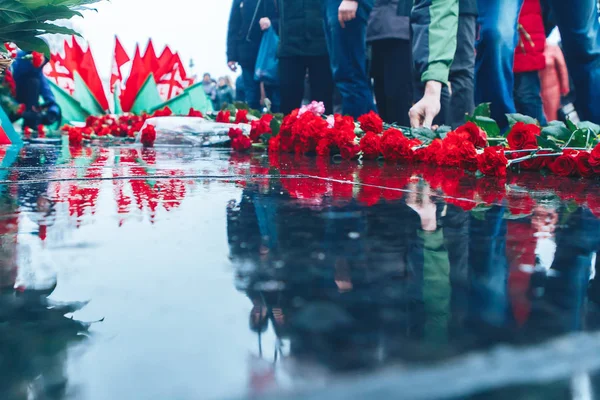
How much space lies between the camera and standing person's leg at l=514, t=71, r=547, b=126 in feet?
17.7

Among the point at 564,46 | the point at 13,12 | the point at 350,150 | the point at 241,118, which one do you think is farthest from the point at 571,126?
the point at 241,118

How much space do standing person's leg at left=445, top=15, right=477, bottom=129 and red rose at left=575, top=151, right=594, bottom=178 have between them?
1.94 m

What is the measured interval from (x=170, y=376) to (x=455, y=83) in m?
3.80

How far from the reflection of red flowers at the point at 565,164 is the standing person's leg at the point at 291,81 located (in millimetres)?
3506

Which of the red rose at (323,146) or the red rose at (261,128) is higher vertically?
the red rose at (261,128)

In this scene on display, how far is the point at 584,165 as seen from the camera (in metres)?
2.09

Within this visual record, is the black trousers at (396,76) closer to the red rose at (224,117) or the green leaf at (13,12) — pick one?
the red rose at (224,117)

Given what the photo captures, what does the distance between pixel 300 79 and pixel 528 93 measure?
1804mm

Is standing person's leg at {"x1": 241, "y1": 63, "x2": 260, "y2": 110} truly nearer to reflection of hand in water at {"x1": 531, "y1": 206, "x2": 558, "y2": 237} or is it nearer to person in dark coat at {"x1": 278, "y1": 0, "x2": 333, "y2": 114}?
person in dark coat at {"x1": 278, "y1": 0, "x2": 333, "y2": 114}

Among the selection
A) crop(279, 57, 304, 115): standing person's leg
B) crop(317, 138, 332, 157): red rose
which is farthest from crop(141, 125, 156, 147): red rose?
crop(317, 138, 332, 157): red rose

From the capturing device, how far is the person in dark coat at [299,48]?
539 cm

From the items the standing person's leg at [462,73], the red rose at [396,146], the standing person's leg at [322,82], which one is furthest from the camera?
the standing person's leg at [322,82]

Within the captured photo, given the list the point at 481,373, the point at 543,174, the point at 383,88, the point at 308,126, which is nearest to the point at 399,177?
the point at 543,174

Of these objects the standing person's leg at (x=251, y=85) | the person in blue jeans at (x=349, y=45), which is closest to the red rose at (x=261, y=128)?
the person in blue jeans at (x=349, y=45)
